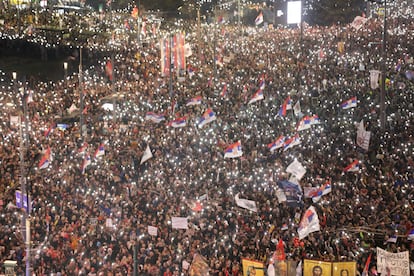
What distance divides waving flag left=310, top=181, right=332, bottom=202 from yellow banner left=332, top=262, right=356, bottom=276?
13.8ft

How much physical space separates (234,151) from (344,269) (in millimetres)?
7815

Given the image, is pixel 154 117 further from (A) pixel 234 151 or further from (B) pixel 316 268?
(B) pixel 316 268

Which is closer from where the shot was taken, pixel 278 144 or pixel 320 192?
pixel 320 192

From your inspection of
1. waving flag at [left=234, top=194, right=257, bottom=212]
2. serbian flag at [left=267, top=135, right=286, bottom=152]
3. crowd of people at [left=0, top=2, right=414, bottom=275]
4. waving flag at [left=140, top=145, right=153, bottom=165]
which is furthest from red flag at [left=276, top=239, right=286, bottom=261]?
waving flag at [left=140, top=145, right=153, bottom=165]

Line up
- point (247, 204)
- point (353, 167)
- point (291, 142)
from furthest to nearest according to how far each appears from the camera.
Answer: point (291, 142), point (353, 167), point (247, 204)

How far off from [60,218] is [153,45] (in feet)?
90.6

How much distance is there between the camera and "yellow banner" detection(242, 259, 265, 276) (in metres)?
13.4

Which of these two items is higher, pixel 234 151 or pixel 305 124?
pixel 305 124

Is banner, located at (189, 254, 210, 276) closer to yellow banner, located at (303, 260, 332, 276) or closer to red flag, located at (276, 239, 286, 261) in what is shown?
red flag, located at (276, 239, 286, 261)

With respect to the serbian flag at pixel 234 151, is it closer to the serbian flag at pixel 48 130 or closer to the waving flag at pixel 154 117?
the waving flag at pixel 154 117

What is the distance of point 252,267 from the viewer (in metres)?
13.5

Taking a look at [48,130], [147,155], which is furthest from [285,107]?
[48,130]

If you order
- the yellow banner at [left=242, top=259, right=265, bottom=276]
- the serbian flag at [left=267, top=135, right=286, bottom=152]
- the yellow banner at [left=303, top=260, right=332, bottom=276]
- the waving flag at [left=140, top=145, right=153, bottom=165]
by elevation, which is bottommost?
the yellow banner at [left=242, top=259, right=265, bottom=276]

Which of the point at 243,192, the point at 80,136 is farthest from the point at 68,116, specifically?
the point at 243,192
